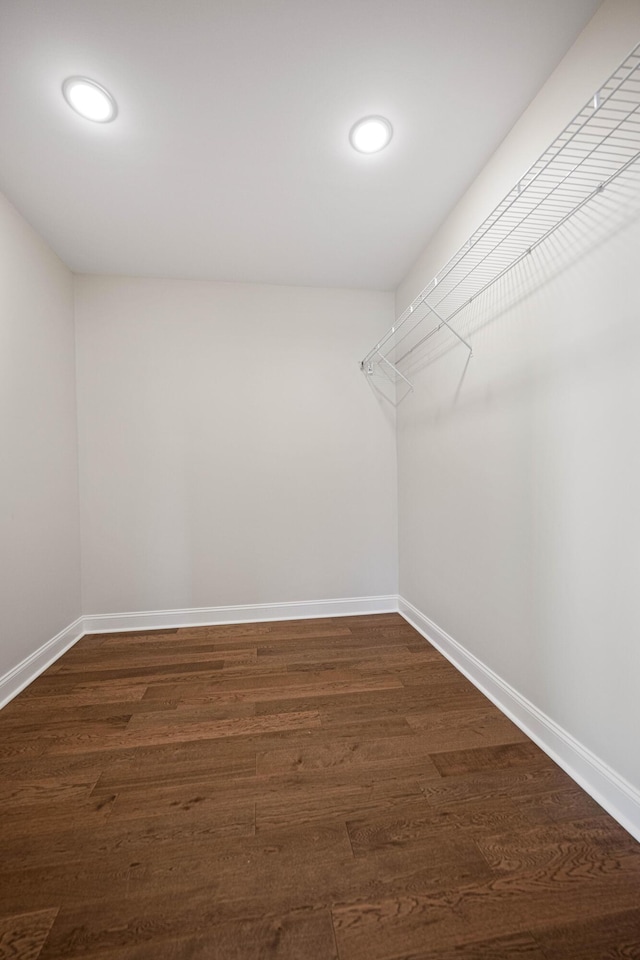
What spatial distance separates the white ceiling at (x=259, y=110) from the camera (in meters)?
1.18

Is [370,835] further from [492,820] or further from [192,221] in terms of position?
[192,221]

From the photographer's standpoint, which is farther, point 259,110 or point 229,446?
point 229,446

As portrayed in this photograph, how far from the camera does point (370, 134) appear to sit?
5.14ft

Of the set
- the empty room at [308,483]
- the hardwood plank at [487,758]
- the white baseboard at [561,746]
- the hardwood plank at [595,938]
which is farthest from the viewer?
the hardwood plank at [487,758]

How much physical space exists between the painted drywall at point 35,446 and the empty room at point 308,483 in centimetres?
2

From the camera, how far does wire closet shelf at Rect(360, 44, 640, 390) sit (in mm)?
1055

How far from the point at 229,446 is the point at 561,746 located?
8.01 feet

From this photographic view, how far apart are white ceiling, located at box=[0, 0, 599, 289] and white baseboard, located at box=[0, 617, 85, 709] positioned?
2397 mm

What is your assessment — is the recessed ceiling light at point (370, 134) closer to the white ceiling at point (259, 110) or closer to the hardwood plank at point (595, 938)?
the white ceiling at point (259, 110)

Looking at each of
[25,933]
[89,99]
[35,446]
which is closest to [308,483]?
[35,446]

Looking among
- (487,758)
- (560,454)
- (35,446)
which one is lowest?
(487,758)

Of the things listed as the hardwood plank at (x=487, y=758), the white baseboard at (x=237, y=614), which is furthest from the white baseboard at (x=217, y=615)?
the hardwood plank at (x=487, y=758)

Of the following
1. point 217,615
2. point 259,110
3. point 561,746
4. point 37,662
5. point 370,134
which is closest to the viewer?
point 561,746

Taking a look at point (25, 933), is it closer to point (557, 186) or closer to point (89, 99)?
point (557, 186)
